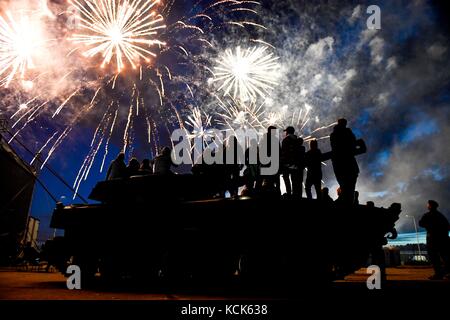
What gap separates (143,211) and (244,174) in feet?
9.19

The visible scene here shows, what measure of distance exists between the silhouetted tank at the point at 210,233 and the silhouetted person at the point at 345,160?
17.3 inches

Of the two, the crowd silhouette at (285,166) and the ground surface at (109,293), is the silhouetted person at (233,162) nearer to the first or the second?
the crowd silhouette at (285,166)

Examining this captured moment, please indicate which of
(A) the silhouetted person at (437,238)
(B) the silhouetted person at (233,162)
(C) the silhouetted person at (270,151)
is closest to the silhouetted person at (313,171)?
(C) the silhouetted person at (270,151)

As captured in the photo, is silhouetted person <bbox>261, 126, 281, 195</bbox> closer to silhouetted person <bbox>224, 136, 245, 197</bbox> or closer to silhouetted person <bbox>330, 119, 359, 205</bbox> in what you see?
silhouetted person <bbox>224, 136, 245, 197</bbox>

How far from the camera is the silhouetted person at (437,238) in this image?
281 inches

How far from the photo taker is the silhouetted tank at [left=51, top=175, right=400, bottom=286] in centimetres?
530

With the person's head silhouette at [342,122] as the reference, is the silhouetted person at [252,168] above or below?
below

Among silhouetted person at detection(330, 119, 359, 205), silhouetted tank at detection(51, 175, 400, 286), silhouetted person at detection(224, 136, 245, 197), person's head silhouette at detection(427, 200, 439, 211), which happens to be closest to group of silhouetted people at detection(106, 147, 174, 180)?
silhouetted tank at detection(51, 175, 400, 286)

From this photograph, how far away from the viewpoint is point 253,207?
5.33m

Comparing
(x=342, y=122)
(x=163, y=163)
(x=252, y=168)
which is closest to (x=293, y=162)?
(x=252, y=168)
